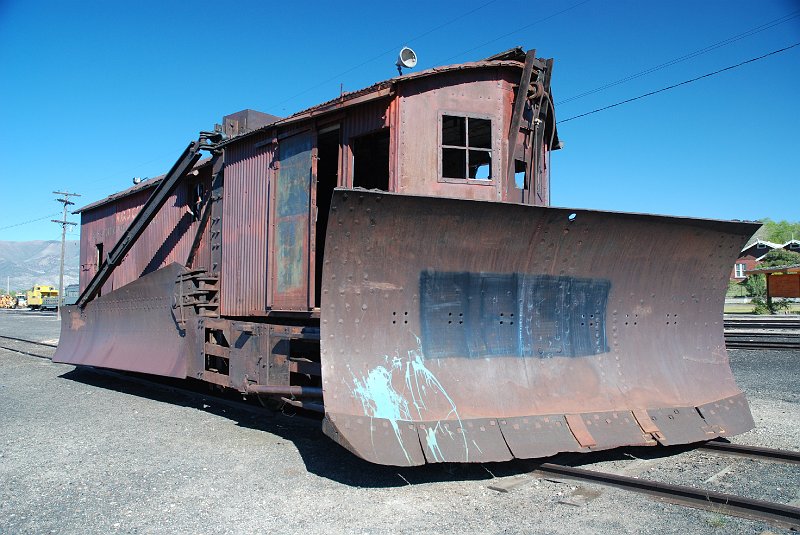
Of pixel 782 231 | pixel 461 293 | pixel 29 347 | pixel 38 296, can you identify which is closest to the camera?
pixel 461 293

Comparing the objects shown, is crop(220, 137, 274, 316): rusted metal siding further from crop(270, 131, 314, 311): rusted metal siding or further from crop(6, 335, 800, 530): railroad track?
crop(6, 335, 800, 530): railroad track

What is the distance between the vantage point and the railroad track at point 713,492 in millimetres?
3598

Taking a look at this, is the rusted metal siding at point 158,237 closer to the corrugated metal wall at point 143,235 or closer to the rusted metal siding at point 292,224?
the corrugated metal wall at point 143,235

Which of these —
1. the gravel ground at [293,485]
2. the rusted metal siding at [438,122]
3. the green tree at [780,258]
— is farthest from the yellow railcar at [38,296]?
the green tree at [780,258]

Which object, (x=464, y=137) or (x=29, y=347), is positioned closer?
(x=464, y=137)

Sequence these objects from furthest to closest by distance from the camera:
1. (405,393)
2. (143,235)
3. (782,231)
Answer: (782,231) → (143,235) → (405,393)

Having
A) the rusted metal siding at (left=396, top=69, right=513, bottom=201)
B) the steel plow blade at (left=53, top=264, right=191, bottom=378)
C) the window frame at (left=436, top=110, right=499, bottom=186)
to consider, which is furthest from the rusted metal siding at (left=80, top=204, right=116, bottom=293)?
the window frame at (left=436, top=110, right=499, bottom=186)

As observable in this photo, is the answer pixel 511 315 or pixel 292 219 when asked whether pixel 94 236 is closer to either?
pixel 292 219

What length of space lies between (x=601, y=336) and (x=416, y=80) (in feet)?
9.27

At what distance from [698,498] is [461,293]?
7.11 feet

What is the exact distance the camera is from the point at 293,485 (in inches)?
179

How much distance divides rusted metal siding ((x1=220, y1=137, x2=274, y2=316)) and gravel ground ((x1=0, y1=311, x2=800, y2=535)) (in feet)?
4.88

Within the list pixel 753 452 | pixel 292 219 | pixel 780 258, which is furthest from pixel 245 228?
pixel 780 258

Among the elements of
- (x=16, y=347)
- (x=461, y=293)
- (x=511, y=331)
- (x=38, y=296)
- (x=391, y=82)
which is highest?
(x=391, y=82)
